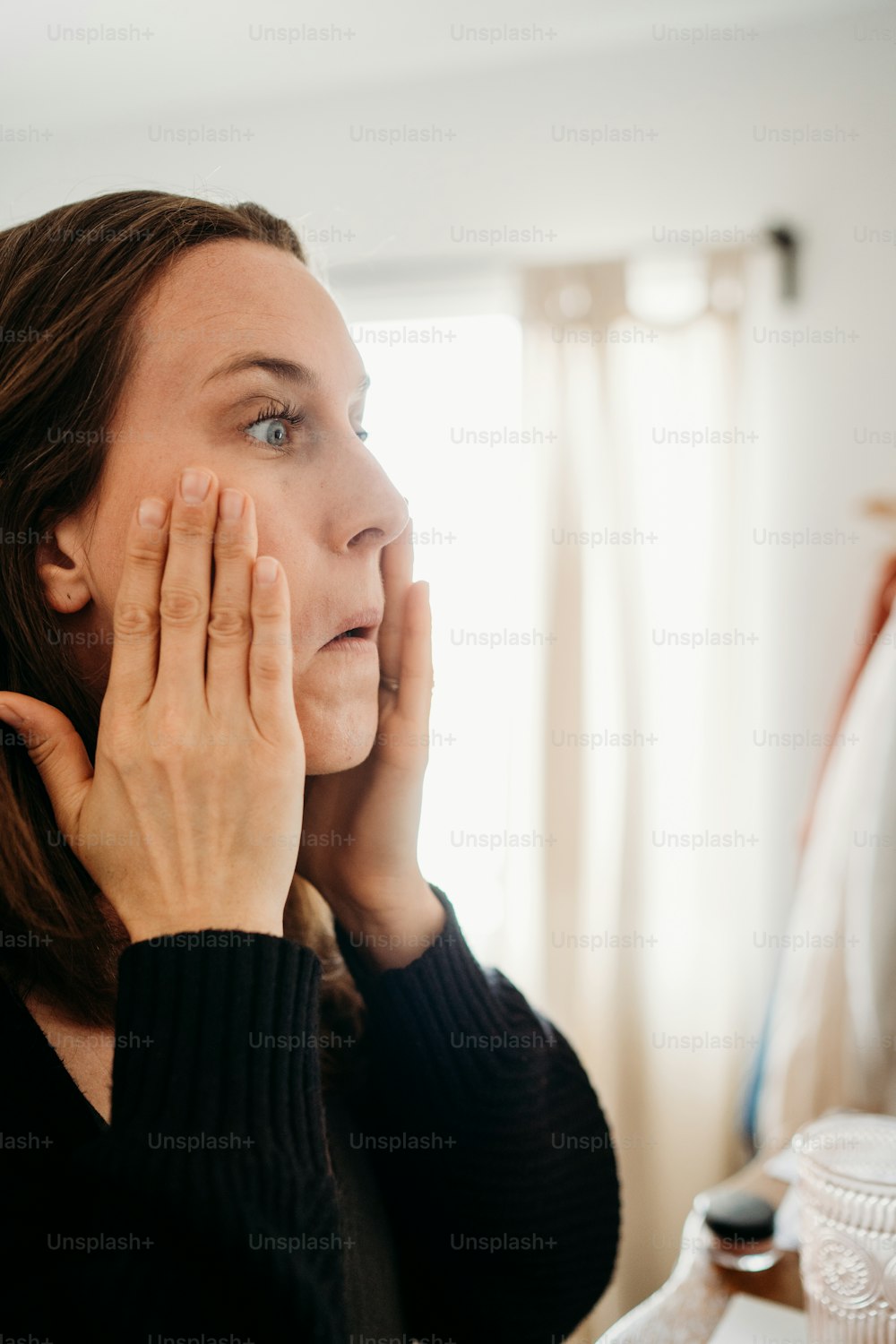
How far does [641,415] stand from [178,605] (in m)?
1.82

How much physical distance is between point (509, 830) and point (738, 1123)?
854 mm

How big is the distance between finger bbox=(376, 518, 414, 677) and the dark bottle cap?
27.1 inches

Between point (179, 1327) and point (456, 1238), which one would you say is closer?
point (179, 1327)

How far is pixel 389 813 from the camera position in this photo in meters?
1.01

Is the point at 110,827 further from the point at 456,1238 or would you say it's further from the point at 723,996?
the point at 723,996

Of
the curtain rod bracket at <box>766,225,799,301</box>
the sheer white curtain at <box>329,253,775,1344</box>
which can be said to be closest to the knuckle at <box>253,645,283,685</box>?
the sheer white curtain at <box>329,253,775,1344</box>

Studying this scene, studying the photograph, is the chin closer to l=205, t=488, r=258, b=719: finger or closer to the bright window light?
l=205, t=488, r=258, b=719: finger

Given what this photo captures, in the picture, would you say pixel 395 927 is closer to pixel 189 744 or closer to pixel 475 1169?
pixel 475 1169

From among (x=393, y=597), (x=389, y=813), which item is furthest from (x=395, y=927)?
(x=393, y=597)

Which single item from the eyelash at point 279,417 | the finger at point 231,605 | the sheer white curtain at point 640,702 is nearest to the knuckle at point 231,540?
the finger at point 231,605

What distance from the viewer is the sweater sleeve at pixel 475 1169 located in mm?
936

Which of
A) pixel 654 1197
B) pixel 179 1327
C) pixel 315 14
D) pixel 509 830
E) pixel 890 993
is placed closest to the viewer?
pixel 179 1327

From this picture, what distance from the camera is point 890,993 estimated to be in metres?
1.48

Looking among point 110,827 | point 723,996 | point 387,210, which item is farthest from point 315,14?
point 723,996
